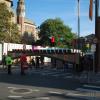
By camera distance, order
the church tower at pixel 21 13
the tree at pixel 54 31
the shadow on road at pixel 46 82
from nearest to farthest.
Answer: the shadow on road at pixel 46 82
the tree at pixel 54 31
the church tower at pixel 21 13

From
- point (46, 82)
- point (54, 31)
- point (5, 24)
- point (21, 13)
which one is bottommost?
point (46, 82)

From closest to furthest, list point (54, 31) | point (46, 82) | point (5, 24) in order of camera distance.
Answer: point (46, 82), point (5, 24), point (54, 31)

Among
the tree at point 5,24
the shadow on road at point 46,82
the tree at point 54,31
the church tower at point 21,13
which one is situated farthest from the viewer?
the church tower at point 21,13

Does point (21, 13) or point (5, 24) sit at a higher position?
point (21, 13)

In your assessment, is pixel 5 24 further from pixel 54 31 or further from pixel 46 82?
pixel 54 31

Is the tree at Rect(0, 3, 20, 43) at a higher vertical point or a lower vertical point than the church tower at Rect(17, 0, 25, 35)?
lower

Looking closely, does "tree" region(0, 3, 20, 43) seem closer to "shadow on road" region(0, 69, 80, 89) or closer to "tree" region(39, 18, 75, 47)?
"shadow on road" region(0, 69, 80, 89)

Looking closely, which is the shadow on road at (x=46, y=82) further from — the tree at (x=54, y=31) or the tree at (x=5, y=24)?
the tree at (x=54, y=31)

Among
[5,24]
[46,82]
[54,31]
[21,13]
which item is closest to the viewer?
[46,82]

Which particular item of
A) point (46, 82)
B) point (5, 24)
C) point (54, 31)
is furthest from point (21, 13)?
point (46, 82)

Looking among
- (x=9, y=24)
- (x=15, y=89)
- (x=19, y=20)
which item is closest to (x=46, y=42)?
(x=19, y=20)

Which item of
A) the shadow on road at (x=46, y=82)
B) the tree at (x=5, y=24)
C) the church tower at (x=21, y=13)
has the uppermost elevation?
the church tower at (x=21, y=13)

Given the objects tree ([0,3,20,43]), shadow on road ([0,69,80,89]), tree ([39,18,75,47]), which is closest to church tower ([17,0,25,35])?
tree ([39,18,75,47])

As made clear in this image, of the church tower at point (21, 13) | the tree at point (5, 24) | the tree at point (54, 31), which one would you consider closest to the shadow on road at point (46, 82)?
the tree at point (5, 24)
